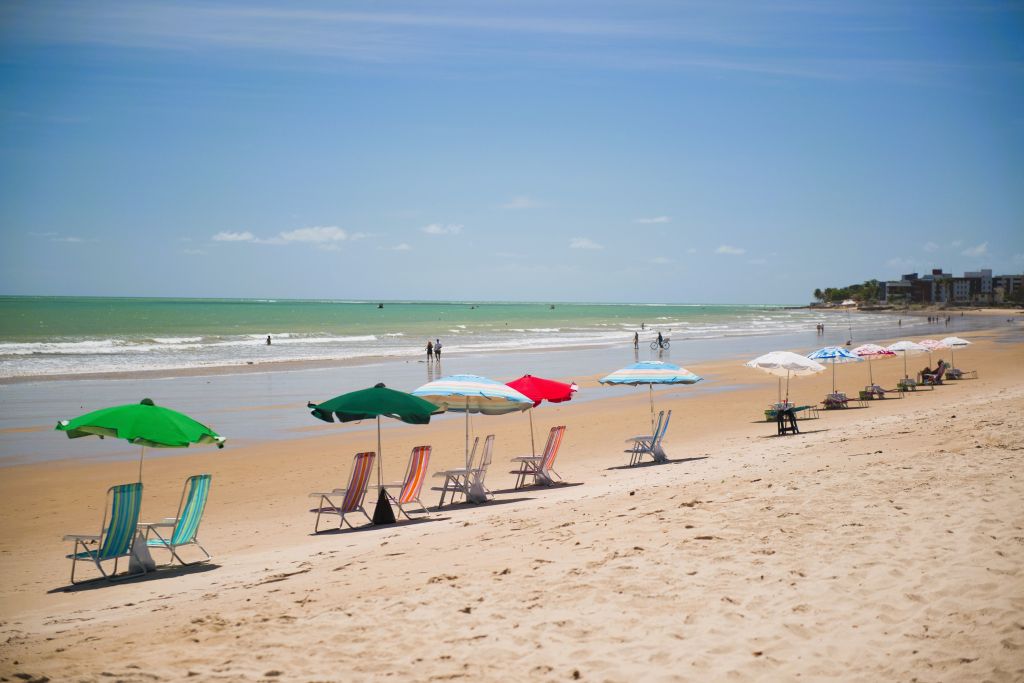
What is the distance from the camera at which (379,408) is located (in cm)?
1002

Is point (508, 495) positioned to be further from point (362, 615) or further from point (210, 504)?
point (362, 615)

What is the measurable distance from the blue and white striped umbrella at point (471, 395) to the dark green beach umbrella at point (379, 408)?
0.91m

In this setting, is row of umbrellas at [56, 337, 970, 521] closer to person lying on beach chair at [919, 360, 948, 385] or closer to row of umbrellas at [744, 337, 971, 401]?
row of umbrellas at [744, 337, 971, 401]

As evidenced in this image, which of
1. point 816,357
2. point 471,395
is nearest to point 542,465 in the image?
point 471,395

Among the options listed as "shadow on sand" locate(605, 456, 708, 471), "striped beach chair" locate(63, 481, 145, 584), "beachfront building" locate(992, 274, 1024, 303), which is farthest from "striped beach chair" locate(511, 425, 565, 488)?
"beachfront building" locate(992, 274, 1024, 303)

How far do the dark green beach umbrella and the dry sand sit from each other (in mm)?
492

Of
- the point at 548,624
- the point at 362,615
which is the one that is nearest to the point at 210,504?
the point at 362,615

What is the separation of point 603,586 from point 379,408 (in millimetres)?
4628

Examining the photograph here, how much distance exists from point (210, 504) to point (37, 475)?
4.05 meters

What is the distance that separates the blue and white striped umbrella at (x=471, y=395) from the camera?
1163cm

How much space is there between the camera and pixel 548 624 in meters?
5.57

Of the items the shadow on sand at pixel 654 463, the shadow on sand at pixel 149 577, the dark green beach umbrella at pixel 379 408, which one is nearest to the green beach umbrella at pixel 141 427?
the shadow on sand at pixel 149 577

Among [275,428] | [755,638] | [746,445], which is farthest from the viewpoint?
[275,428]

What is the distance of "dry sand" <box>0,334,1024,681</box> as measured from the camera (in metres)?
5.02
